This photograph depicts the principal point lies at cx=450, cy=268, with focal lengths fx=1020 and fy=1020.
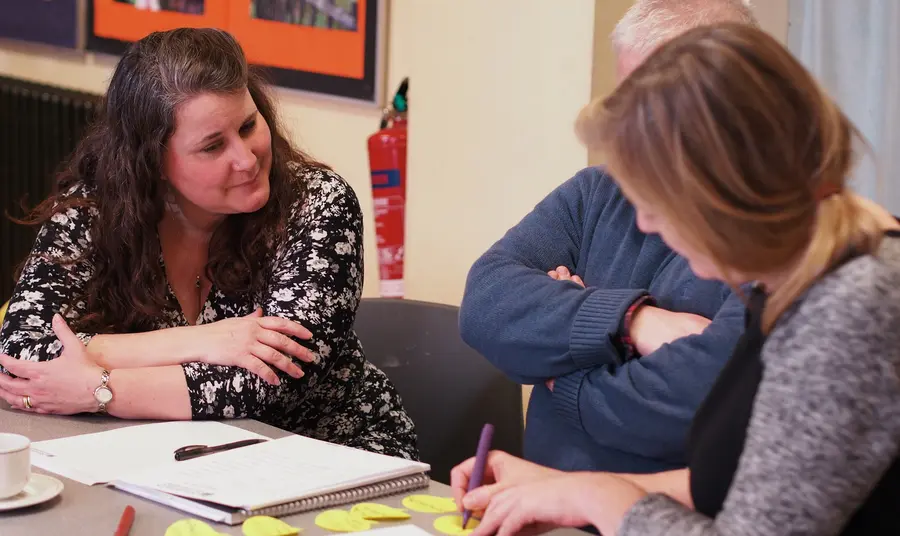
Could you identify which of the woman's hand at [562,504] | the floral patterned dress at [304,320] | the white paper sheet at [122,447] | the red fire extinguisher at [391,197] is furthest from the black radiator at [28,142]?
the woman's hand at [562,504]

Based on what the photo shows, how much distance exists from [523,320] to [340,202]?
1.82ft

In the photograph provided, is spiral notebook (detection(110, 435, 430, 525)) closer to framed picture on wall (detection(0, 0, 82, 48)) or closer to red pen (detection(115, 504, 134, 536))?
red pen (detection(115, 504, 134, 536))

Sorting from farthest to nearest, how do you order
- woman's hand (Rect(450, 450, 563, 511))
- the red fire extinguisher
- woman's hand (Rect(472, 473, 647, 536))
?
the red fire extinguisher < woman's hand (Rect(450, 450, 563, 511)) < woman's hand (Rect(472, 473, 647, 536))

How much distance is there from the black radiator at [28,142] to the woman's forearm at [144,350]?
2778mm

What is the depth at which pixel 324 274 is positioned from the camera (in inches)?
72.2

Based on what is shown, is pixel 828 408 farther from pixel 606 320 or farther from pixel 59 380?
pixel 59 380

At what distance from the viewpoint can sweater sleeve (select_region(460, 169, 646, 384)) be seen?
145cm

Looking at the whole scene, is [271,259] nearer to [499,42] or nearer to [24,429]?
[24,429]

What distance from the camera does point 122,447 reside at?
4.87ft

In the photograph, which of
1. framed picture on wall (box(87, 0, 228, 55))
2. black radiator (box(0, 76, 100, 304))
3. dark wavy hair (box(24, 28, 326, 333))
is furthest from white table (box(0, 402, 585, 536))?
black radiator (box(0, 76, 100, 304))

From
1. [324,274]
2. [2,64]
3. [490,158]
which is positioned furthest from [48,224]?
[2,64]

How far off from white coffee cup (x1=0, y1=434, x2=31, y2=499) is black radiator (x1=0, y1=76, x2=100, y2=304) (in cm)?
325

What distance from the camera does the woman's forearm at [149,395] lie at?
162 centimetres

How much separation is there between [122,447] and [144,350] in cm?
25
